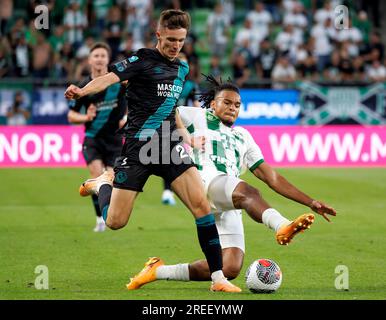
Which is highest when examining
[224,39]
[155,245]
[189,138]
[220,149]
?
[224,39]

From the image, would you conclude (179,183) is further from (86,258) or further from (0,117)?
(0,117)

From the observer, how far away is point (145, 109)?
9008mm

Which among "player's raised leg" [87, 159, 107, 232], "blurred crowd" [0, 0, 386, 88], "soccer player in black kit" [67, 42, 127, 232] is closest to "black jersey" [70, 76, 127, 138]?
"soccer player in black kit" [67, 42, 127, 232]

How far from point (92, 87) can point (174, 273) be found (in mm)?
1928

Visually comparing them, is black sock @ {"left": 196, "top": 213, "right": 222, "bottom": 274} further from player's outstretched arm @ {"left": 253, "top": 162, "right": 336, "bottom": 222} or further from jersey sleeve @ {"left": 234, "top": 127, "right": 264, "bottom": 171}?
jersey sleeve @ {"left": 234, "top": 127, "right": 264, "bottom": 171}

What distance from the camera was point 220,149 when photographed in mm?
9516

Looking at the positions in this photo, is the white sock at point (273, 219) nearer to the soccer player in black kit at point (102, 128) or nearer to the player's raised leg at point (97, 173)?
the player's raised leg at point (97, 173)

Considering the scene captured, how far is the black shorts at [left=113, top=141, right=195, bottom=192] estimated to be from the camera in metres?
8.84

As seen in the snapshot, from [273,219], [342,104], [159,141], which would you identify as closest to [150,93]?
[159,141]

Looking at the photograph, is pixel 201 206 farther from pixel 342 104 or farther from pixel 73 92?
pixel 342 104

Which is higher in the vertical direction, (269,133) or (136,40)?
(136,40)

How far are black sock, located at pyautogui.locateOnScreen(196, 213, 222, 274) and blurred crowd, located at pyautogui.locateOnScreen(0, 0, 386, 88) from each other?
15.8 meters
